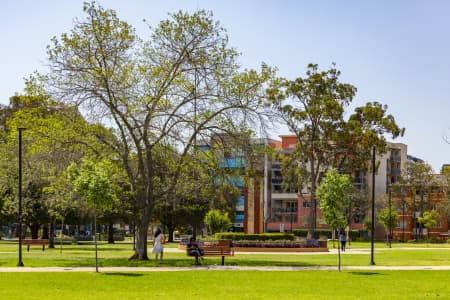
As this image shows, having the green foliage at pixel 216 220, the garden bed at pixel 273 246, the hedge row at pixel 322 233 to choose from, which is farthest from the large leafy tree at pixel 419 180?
the garden bed at pixel 273 246

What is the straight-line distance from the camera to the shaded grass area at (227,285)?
64.4 ft

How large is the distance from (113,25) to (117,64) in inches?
73.5

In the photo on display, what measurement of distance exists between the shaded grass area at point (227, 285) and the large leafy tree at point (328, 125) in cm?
3437

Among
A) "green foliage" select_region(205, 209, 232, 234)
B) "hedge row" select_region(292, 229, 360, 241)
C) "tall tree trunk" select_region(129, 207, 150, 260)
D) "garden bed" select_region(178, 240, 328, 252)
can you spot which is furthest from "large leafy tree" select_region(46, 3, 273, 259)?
"hedge row" select_region(292, 229, 360, 241)

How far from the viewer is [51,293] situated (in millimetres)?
19656

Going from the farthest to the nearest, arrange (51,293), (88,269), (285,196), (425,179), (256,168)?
(285,196)
(425,179)
(256,168)
(88,269)
(51,293)

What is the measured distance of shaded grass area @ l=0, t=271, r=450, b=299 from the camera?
19.6 m

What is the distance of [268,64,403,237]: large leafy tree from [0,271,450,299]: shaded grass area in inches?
1353

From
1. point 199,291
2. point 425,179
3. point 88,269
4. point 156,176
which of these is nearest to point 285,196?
point 425,179

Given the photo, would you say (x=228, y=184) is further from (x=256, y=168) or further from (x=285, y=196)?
(x=285, y=196)

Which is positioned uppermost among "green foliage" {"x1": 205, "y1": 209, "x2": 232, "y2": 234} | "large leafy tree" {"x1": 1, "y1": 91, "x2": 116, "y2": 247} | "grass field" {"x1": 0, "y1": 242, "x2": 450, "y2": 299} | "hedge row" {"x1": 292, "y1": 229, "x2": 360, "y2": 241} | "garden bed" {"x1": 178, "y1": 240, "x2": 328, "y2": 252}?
"large leafy tree" {"x1": 1, "y1": 91, "x2": 116, "y2": 247}

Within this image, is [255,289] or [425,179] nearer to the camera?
[255,289]

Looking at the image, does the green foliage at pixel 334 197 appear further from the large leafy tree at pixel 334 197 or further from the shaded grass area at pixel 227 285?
the shaded grass area at pixel 227 285

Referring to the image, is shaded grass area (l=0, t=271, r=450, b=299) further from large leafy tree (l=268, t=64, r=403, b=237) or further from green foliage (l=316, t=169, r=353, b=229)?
large leafy tree (l=268, t=64, r=403, b=237)
